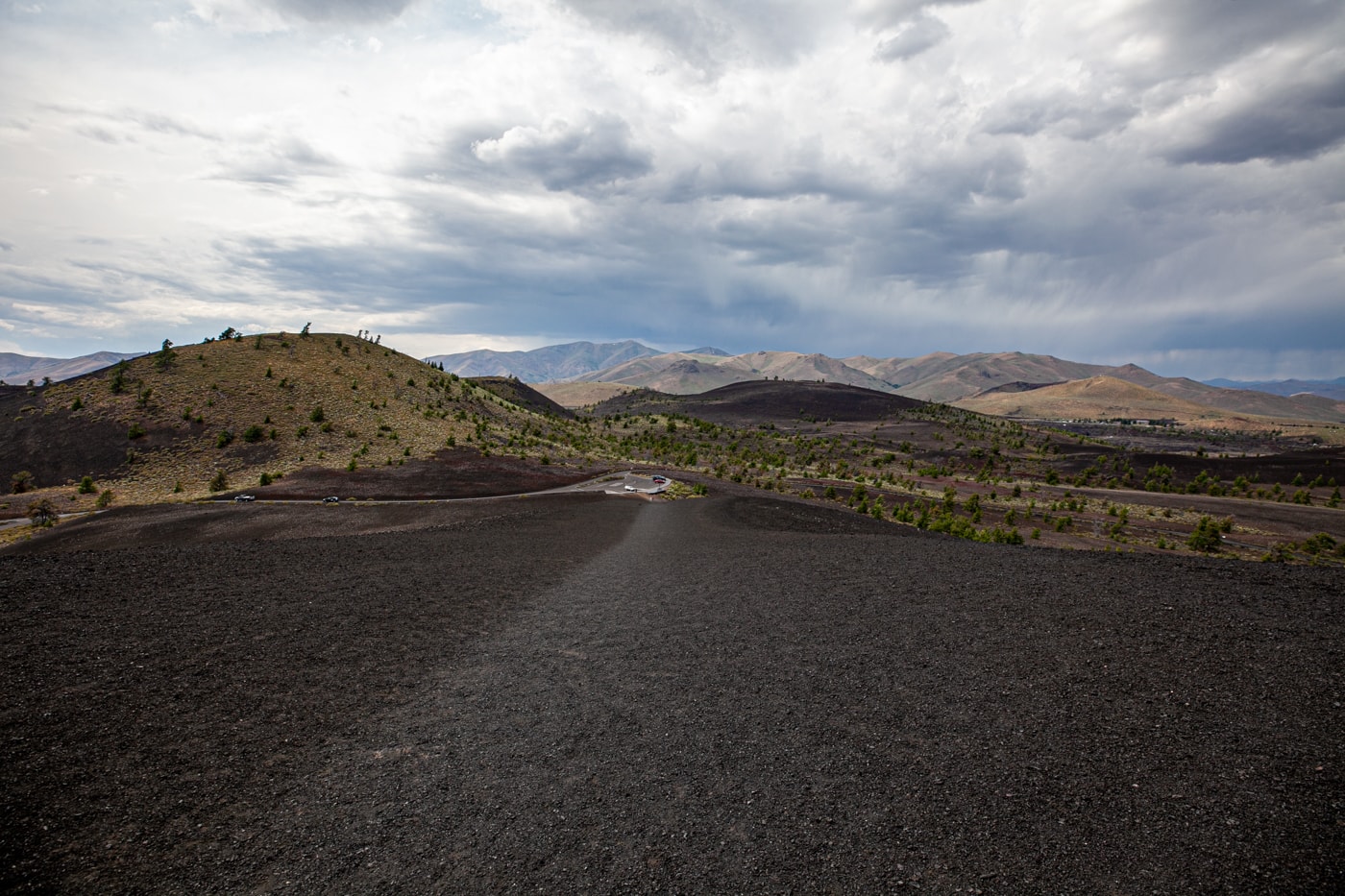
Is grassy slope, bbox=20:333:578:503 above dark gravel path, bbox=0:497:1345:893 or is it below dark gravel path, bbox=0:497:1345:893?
above

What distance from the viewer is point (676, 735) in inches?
265

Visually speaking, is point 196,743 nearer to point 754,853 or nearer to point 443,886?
point 443,886

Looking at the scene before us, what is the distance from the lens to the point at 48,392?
43.6 meters

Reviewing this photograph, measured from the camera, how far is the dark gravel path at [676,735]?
4.62 meters

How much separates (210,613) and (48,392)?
177ft

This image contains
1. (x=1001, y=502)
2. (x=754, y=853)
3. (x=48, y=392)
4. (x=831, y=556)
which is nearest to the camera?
(x=754, y=853)

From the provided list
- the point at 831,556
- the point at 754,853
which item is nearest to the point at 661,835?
the point at 754,853

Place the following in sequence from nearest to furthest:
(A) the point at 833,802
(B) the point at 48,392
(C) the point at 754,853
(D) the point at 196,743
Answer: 1. (C) the point at 754,853
2. (A) the point at 833,802
3. (D) the point at 196,743
4. (B) the point at 48,392

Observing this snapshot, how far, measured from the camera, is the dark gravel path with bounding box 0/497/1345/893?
4621 millimetres

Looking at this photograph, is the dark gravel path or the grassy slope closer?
the dark gravel path

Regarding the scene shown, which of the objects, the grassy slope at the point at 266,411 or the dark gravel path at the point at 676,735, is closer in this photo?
the dark gravel path at the point at 676,735

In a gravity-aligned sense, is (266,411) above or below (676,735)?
above

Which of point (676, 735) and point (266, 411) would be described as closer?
point (676, 735)

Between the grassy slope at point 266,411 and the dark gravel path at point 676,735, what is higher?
the grassy slope at point 266,411
